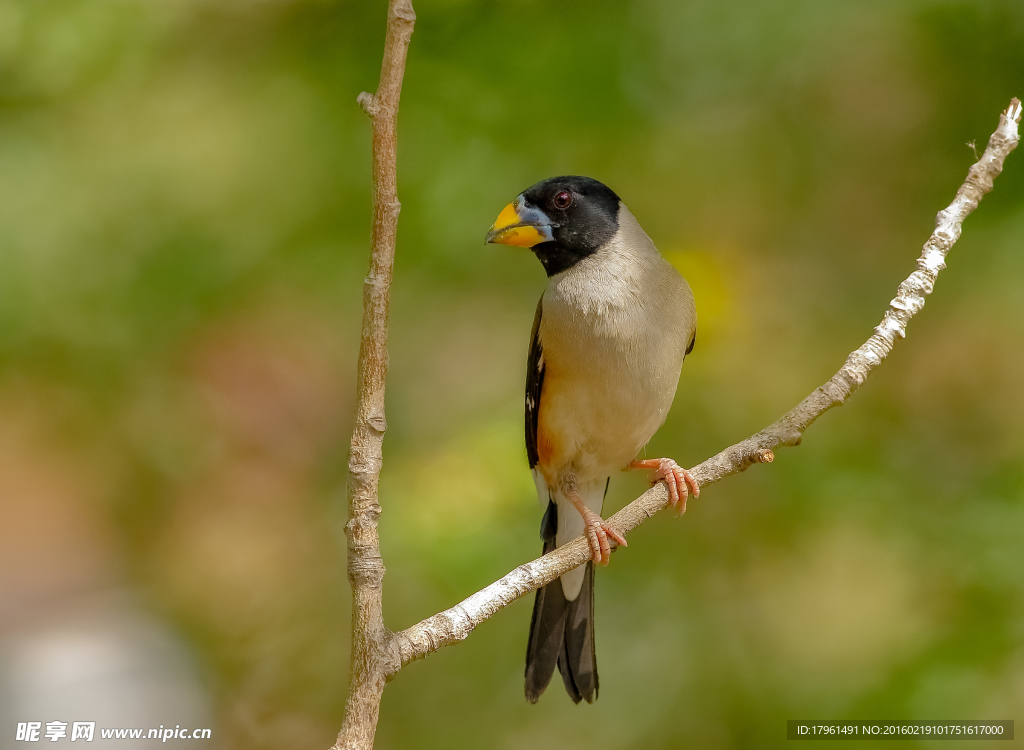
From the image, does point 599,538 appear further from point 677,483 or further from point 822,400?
point 822,400

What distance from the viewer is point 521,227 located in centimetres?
273

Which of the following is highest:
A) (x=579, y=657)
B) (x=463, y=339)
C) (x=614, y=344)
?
(x=463, y=339)

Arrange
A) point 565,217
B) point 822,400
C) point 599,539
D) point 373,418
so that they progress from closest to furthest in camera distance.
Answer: point 373,418 → point 822,400 → point 599,539 → point 565,217

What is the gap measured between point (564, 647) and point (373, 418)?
1.78m

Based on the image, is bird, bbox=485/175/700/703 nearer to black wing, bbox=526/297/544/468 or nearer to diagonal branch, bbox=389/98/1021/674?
black wing, bbox=526/297/544/468

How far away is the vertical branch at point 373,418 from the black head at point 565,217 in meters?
1.14

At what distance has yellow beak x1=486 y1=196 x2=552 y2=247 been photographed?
268 centimetres

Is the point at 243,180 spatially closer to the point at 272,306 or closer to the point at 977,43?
the point at 272,306

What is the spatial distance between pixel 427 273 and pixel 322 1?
1439 mm

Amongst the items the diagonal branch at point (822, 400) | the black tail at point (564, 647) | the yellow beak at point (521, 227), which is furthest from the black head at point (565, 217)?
the black tail at point (564, 647)

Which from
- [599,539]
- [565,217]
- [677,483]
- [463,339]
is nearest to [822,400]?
[677,483]

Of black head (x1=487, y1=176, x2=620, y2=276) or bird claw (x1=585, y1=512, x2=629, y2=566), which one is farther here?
black head (x1=487, y1=176, x2=620, y2=276)

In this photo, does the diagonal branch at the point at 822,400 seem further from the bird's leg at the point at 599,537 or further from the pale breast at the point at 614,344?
the pale breast at the point at 614,344

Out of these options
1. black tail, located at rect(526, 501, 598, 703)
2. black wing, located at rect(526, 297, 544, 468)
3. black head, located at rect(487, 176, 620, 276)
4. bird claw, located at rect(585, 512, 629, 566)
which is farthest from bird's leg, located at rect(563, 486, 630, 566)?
black head, located at rect(487, 176, 620, 276)
